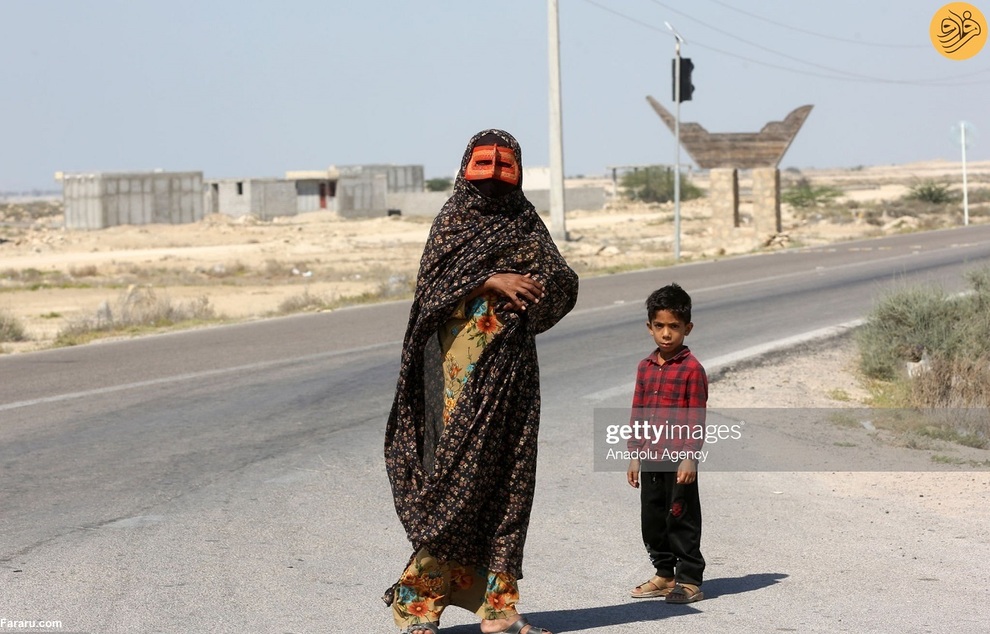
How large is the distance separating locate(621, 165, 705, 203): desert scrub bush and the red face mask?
286ft

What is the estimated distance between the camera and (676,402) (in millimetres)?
5016

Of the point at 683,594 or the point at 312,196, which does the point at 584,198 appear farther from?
the point at 683,594

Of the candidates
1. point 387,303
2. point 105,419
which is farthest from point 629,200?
point 105,419

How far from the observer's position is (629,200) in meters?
89.6

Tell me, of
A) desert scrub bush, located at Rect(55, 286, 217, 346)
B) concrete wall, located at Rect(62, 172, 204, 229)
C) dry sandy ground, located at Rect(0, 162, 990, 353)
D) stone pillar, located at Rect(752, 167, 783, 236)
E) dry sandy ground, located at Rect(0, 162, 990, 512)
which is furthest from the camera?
concrete wall, located at Rect(62, 172, 204, 229)

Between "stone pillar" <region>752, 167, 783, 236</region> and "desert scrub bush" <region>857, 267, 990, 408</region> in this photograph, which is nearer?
"desert scrub bush" <region>857, 267, 990, 408</region>

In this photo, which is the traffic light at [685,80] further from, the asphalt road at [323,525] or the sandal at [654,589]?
the sandal at [654,589]

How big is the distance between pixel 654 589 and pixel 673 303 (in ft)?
3.77

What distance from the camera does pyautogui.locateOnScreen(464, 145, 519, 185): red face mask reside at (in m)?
4.46

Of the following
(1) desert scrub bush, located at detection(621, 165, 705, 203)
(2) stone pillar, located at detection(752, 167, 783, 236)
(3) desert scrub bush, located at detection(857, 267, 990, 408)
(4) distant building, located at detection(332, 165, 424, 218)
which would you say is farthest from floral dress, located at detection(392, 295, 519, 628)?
(1) desert scrub bush, located at detection(621, 165, 705, 203)

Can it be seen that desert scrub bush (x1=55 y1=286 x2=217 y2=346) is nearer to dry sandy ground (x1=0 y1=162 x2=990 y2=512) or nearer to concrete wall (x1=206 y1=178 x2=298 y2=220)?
dry sandy ground (x1=0 y1=162 x2=990 y2=512)

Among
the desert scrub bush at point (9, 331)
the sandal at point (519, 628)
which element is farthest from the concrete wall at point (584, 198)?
the sandal at point (519, 628)

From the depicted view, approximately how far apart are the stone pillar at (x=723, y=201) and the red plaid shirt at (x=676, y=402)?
2854cm

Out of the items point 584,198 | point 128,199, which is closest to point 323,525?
point 128,199
